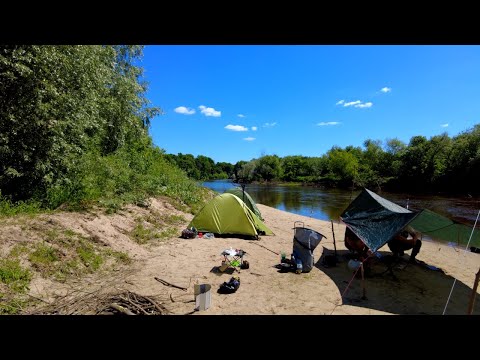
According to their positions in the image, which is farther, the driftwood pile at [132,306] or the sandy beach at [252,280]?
the sandy beach at [252,280]

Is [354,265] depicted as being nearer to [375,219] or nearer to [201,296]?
[375,219]

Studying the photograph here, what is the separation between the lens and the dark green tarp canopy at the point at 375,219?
21.2ft

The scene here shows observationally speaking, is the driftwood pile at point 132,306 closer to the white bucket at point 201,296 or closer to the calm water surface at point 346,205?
the white bucket at point 201,296

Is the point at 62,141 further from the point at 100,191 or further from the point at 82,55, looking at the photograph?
the point at 82,55

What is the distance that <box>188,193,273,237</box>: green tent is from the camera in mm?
10375

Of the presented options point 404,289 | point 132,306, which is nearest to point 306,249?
point 404,289

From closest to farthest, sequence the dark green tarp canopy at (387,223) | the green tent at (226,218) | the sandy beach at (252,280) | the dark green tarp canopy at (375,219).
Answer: the sandy beach at (252,280)
the dark green tarp canopy at (375,219)
the dark green tarp canopy at (387,223)
the green tent at (226,218)

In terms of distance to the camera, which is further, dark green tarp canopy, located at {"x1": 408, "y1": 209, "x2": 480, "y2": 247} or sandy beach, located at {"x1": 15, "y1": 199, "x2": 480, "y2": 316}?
dark green tarp canopy, located at {"x1": 408, "y1": 209, "x2": 480, "y2": 247}

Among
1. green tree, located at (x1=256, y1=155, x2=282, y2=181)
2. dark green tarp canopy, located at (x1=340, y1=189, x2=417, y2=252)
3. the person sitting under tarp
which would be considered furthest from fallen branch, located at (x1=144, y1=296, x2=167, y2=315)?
green tree, located at (x1=256, y1=155, x2=282, y2=181)

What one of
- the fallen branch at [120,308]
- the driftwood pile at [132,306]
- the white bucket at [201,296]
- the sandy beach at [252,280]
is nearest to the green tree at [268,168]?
the sandy beach at [252,280]

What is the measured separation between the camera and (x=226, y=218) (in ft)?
34.4

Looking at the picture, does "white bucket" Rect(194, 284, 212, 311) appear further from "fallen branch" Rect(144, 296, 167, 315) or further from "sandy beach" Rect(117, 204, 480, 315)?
"fallen branch" Rect(144, 296, 167, 315)

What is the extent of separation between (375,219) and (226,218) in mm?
5339
